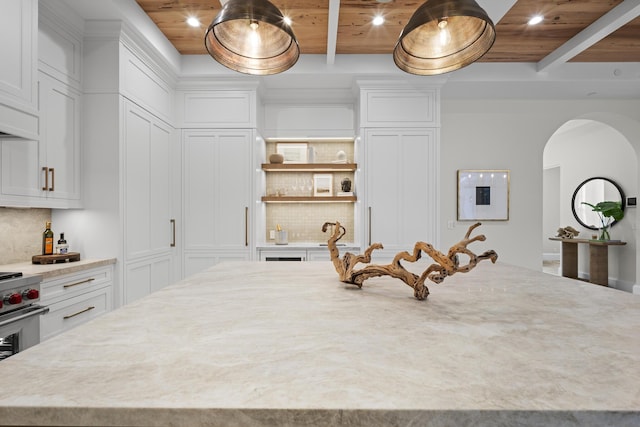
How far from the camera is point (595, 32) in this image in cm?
317

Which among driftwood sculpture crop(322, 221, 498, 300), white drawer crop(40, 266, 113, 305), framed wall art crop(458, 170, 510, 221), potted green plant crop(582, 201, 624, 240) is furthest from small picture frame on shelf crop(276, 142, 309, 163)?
potted green plant crop(582, 201, 624, 240)

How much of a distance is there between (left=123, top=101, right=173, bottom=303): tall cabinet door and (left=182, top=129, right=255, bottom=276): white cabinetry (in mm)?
211

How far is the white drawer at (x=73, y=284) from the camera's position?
2.13 meters

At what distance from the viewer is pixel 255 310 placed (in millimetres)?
1053

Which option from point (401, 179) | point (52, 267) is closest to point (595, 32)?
point (401, 179)

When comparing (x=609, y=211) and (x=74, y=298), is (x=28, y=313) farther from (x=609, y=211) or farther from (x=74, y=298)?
(x=609, y=211)

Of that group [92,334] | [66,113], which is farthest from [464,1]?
[66,113]

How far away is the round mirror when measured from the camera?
5.97 metres

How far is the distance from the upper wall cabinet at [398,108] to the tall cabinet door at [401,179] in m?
0.09

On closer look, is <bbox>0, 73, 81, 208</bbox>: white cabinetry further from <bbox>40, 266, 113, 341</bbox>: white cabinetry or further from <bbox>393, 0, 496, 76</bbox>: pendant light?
<bbox>393, 0, 496, 76</bbox>: pendant light

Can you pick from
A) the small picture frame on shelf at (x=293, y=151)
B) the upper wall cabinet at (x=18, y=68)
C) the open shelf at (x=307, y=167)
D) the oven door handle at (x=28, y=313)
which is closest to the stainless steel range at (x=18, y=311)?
the oven door handle at (x=28, y=313)

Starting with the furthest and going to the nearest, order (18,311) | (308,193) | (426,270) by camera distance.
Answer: (308,193) < (18,311) < (426,270)

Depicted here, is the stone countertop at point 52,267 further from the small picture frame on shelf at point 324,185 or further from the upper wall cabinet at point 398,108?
the upper wall cabinet at point 398,108

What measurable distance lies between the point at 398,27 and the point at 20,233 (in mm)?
3438
